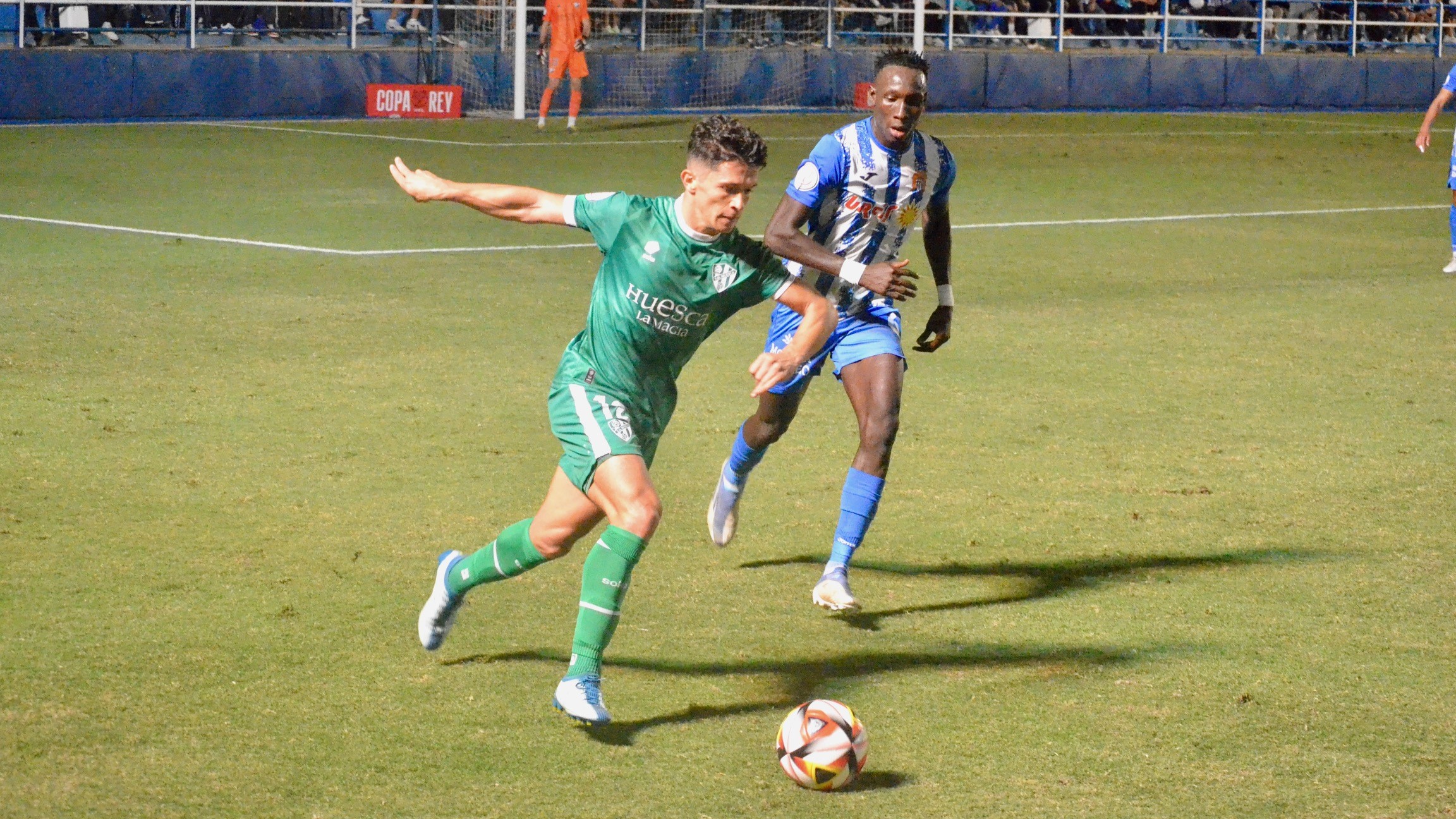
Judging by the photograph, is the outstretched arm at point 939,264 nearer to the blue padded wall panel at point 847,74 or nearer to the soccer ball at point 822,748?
the soccer ball at point 822,748

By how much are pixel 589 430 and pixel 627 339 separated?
318mm

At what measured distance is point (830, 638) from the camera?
643 centimetres

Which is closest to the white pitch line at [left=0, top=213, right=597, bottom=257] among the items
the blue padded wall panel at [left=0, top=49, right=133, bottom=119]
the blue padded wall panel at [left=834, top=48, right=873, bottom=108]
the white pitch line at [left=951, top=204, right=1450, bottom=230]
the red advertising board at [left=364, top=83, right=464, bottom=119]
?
the white pitch line at [left=951, top=204, right=1450, bottom=230]

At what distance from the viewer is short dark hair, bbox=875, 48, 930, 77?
6.92 m

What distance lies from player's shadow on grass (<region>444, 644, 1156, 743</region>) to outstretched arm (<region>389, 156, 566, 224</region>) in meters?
1.47

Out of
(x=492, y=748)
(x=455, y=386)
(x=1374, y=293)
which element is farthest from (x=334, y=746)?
(x=1374, y=293)

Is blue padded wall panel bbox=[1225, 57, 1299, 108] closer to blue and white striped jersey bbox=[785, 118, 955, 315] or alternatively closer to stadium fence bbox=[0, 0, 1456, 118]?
stadium fence bbox=[0, 0, 1456, 118]

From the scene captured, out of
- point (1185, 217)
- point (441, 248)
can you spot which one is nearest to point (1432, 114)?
point (1185, 217)

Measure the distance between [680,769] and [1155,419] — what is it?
18.6 feet

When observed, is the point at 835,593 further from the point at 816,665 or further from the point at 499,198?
the point at 499,198

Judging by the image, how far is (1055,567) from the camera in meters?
7.41

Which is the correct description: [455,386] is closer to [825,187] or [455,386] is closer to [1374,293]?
[825,187]

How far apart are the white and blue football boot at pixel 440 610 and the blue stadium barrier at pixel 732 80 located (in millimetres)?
23992

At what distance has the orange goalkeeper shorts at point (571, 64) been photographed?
1147 inches
